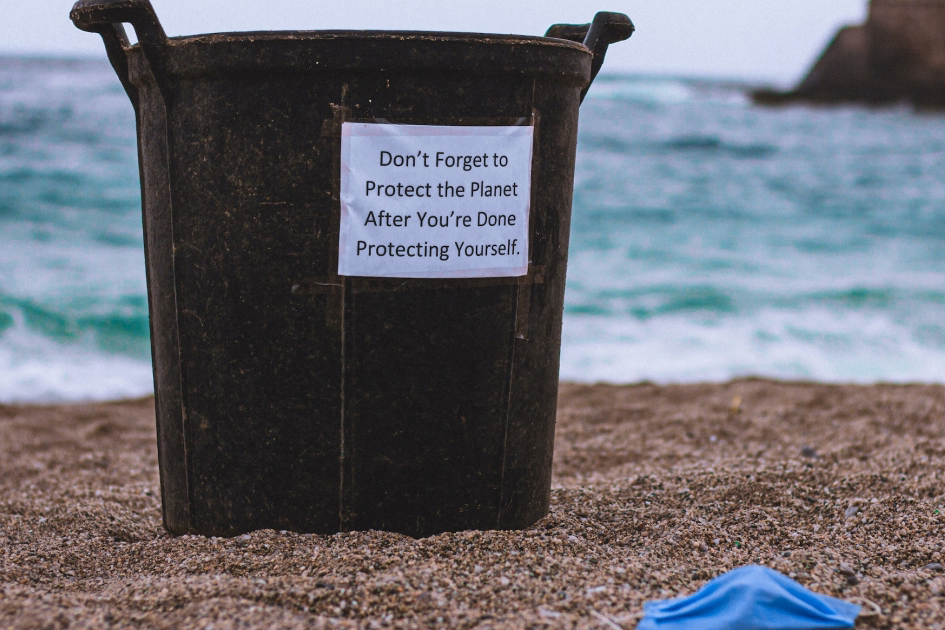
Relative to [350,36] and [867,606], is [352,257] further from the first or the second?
[867,606]

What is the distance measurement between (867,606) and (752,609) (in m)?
0.24

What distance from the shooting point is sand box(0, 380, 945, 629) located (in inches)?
56.5

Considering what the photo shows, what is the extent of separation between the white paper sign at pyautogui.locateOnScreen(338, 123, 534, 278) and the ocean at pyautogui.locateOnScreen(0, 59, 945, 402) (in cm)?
379

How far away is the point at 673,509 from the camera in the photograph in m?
2.13

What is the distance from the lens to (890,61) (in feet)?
150

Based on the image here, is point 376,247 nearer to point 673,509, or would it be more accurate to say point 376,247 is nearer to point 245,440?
point 245,440

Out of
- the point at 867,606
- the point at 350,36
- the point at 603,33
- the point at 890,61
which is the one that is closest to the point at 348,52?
the point at 350,36

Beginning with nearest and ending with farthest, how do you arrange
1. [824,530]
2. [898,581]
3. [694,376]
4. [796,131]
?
[898,581]
[824,530]
[694,376]
[796,131]

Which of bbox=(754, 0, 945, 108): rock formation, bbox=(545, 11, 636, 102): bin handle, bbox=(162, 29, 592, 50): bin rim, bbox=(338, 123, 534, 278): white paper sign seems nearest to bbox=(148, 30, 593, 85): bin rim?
bbox=(162, 29, 592, 50): bin rim

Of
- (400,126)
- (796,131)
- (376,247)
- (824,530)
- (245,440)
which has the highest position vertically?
(796,131)

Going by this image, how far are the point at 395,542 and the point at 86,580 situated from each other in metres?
0.66

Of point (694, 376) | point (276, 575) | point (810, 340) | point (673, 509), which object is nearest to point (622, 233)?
point (810, 340)

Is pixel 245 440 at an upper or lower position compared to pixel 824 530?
upper

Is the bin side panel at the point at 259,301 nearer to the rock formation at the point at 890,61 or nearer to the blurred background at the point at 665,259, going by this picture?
the blurred background at the point at 665,259
